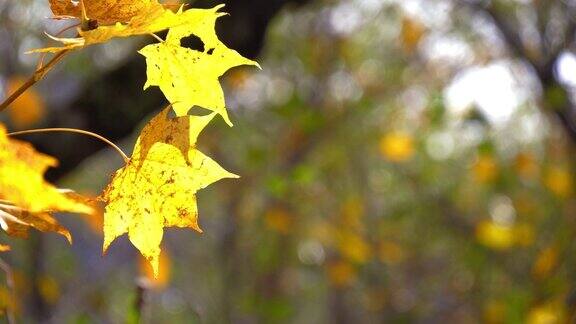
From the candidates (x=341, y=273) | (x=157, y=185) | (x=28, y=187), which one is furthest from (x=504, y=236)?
(x=28, y=187)

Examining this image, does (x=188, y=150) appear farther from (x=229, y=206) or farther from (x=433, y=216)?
(x=433, y=216)

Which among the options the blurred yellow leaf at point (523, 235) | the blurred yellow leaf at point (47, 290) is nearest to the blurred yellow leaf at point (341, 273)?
the blurred yellow leaf at point (523, 235)

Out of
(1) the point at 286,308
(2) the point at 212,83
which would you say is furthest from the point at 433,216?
(2) the point at 212,83

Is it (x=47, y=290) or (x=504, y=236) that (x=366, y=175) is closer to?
(x=504, y=236)

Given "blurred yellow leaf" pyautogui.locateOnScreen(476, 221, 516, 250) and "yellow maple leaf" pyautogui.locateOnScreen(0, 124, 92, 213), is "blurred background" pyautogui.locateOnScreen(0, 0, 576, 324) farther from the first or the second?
"yellow maple leaf" pyautogui.locateOnScreen(0, 124, 92, 213)

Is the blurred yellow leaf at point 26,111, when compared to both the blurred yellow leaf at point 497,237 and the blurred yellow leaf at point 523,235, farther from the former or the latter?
the blurred yellow leaf at point 497,237
